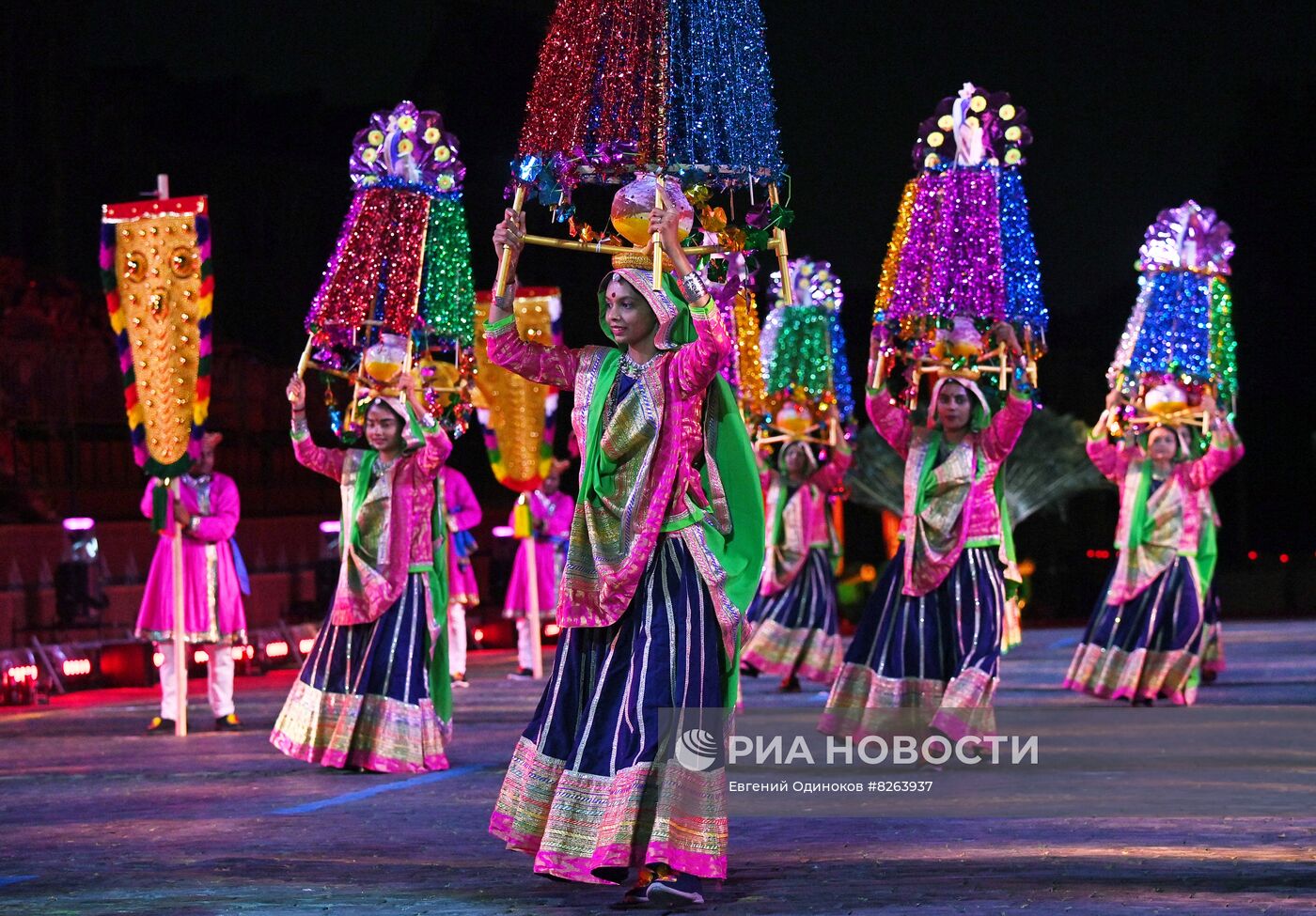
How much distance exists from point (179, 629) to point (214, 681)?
1.87 ft

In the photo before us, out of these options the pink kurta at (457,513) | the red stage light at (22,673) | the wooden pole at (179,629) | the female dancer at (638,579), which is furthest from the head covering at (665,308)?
the red stage light at (22,673)

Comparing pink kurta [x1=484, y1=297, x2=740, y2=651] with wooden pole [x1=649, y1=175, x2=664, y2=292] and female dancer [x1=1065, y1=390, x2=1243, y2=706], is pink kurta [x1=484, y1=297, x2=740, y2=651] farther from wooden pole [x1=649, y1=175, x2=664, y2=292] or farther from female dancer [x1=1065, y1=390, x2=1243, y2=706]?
female dancer [x1=1065, y1=390, x2=1243, y2=706]

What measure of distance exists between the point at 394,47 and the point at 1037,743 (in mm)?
10955

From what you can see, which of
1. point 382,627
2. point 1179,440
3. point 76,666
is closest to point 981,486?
point 382,627

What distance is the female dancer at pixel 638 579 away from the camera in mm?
5195

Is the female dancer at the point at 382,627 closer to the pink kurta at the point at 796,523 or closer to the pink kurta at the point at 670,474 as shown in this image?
the pink kurta at the point at 670,474

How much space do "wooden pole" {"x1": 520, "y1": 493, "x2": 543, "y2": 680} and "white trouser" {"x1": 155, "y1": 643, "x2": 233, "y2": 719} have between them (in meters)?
3.92

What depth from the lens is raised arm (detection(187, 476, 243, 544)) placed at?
35.9 ft

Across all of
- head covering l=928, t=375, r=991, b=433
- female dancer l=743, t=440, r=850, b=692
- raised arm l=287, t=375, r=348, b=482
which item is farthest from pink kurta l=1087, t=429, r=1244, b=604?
raised arm l=287, t=375, r=348, b=482

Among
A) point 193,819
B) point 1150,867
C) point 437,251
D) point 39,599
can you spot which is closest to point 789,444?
point 437,251

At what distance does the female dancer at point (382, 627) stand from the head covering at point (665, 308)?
332cm

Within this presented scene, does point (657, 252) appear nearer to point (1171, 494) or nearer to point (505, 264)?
point (505, 264)

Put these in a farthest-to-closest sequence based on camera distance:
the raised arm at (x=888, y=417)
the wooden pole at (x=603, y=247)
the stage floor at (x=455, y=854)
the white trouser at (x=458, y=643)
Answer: the white trouser at (x=458, y=643) → the raised arm at (x=888, y=417) → the wooden pole at (x=603, y=247) → the stage floor at (x=455, y=854)

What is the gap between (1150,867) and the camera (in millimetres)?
5461
